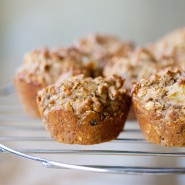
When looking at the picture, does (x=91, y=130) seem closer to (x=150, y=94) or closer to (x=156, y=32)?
(x=150, y=94)

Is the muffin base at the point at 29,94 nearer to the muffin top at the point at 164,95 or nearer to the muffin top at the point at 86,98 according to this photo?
the muffin top at the point at 86,98

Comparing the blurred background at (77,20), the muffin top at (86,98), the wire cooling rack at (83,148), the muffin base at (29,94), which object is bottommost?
the wire cooling rack at (83,148)

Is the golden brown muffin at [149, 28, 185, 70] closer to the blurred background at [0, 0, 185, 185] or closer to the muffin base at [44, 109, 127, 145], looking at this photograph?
the muffin base at [44, 109, 127, 145]

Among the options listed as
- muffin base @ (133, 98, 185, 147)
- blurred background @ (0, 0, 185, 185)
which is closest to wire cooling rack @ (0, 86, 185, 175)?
muffin base @ (133, 98, 185, 147)

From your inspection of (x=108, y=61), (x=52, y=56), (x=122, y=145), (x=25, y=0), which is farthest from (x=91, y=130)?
(x=25, y=0)

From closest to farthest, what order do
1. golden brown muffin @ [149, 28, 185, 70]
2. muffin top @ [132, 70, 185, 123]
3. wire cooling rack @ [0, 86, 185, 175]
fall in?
1. muffin top @ [132, 70, 185, 123]
2. wire cooling rack @ [0, 86, 185, 175]
3. golden brown muffin @ [149, 28, 185, 70]

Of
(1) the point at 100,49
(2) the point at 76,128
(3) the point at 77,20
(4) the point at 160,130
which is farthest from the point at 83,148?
(3) the point at 77,20

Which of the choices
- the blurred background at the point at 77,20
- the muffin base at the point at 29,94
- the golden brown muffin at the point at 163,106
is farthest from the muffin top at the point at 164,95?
the blurred background at the point at 77,20
